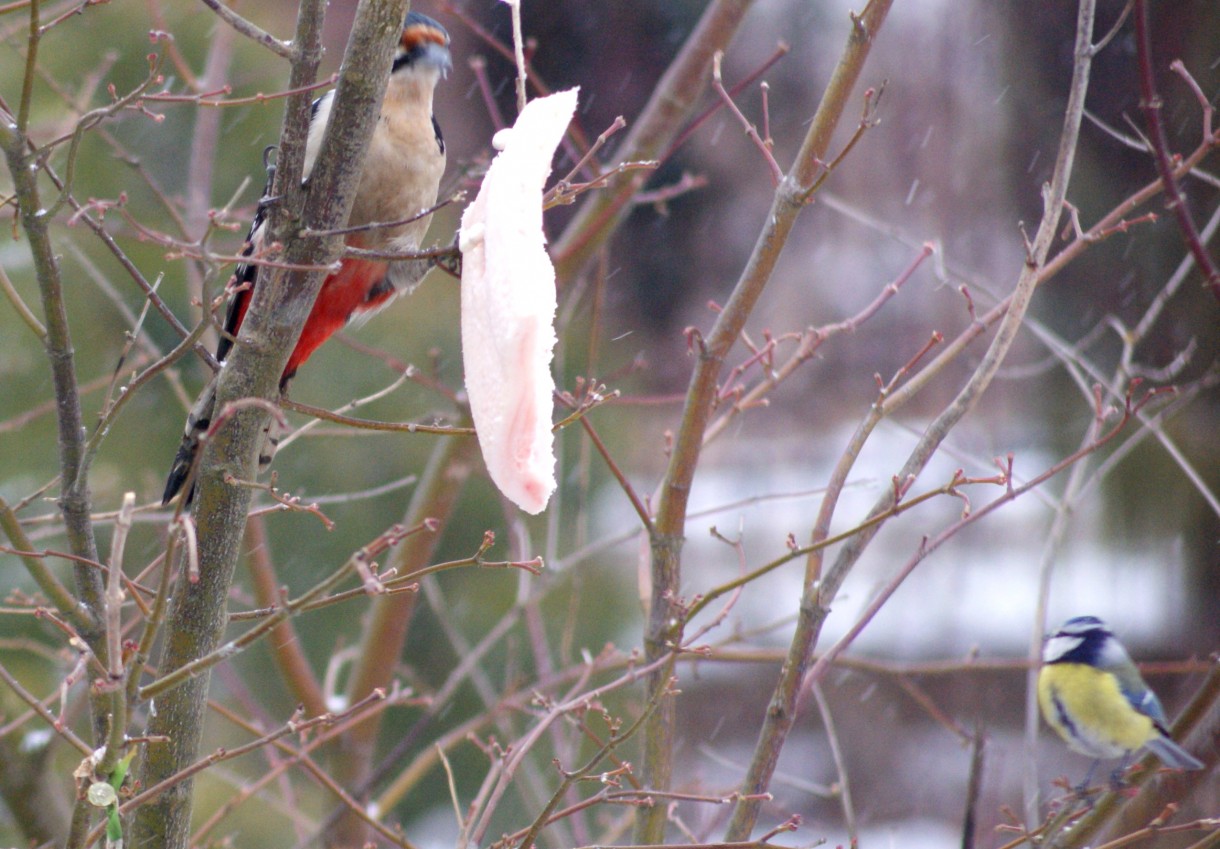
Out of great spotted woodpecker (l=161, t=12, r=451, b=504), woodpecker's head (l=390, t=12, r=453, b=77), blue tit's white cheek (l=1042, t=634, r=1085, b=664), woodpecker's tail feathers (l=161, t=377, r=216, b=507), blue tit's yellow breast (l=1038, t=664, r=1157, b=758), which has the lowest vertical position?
blue tit's yellow breast (l=1038, t=664, r=1157, b=758)

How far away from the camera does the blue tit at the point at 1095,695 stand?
2.46m

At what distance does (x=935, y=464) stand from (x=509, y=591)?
10.2ft

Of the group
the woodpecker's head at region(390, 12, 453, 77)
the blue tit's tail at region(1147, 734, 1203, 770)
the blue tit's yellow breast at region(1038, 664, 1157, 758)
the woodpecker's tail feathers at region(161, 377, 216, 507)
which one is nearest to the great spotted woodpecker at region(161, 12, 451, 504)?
the woodpecker's head at region(390, 12, 453, 77)

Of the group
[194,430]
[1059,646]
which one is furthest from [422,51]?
[1059,646]

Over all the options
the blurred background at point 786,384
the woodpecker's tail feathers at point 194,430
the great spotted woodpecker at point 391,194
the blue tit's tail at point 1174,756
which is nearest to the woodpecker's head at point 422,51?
the great spotted woodpecker at point 391,194

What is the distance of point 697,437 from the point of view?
192cm

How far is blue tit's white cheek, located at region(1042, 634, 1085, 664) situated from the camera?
272cm

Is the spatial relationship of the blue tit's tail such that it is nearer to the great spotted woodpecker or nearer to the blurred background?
the blurred background

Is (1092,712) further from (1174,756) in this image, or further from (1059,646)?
(1174,756)

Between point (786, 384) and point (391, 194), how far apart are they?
6.90m

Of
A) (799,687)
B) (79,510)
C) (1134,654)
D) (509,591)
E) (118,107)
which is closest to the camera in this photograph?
(118,107)

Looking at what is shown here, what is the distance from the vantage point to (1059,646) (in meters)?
2.77

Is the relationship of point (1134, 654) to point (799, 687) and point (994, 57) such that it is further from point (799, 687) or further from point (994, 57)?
point (799, 687)

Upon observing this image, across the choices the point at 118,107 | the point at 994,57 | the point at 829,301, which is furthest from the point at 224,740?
the point at 994,57
